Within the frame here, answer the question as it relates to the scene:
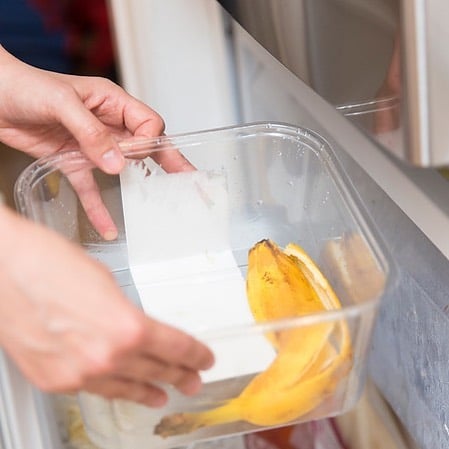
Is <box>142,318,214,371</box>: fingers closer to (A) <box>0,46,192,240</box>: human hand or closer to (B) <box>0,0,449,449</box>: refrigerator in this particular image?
(B) <box>0,0,449,449</box>: refrigerator

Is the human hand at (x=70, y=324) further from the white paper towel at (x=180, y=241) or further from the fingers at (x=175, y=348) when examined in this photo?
the white paper towel at (x=180, y=241)

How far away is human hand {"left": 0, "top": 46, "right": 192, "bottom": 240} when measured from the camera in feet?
2.10

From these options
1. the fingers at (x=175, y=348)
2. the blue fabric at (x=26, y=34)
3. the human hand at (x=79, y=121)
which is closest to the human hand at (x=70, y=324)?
the fingers at (x=175, y=348)

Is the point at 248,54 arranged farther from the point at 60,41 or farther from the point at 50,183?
the point at 60,41

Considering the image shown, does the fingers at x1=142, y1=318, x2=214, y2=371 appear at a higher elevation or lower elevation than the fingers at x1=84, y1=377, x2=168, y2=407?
higher

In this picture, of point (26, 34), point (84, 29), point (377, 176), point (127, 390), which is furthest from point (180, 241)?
point (84, 29)

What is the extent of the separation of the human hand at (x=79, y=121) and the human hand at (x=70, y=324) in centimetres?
25

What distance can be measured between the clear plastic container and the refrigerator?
0.05 meters

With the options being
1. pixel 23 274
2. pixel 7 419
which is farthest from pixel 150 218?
pixel 23 274

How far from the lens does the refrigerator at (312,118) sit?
0.53 meters

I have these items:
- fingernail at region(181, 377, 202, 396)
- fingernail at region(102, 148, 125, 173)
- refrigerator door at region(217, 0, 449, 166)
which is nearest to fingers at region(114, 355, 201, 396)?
fingernail at region(181, 377, 202, 396)

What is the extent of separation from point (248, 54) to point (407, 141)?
504 millimetres

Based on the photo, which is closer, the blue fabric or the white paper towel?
the white paper towel

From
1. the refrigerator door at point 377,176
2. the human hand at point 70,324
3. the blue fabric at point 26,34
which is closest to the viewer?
the human hand at point 70,324
